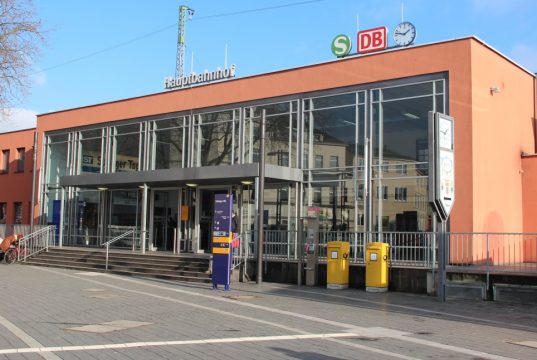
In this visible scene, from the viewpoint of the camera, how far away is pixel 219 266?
15734 mm

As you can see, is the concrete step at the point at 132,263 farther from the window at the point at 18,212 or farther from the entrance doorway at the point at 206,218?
the window at the point at 18,212

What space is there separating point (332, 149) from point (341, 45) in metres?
3.95

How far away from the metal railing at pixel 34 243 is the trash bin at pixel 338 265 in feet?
46.9

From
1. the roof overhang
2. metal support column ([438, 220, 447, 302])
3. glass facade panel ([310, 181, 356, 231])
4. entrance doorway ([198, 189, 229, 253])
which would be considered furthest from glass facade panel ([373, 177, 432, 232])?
entrance doorway ([198, 189, 229, 253])

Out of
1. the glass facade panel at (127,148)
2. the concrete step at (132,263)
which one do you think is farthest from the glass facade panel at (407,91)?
the glass facade panel at (127,148)

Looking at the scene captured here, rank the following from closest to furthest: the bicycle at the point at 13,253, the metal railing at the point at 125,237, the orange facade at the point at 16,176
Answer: the bicycle at the point at 13,253 → the metal railing at the point at 125,237 → the orange facade at the point at 16,176

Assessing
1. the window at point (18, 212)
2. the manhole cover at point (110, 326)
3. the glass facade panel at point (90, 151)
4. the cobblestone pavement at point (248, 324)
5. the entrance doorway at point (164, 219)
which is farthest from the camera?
the window at point (18, 212)

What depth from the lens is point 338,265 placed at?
653 inches

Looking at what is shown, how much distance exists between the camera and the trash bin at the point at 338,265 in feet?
54.5

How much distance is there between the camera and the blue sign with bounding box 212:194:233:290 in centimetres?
1566

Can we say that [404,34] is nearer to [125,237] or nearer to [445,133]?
[445,133]

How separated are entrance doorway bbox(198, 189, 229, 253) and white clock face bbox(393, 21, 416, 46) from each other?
30.2 ft

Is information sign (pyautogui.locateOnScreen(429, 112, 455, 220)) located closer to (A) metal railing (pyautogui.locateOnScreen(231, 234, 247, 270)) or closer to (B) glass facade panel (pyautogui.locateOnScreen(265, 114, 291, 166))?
(A) metal railing (pyautogui.locateOnScreen(231, 234, 247, 270))

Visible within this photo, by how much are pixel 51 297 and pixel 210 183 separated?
9.72 meters
